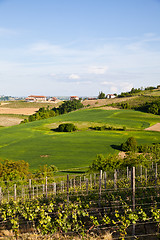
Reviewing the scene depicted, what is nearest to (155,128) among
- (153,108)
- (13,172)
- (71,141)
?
(153,108)

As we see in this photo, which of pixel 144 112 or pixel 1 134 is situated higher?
pixel 144 112

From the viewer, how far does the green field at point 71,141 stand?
4807cm

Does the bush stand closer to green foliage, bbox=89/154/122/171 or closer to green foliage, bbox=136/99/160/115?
green foliage, bbox=136/99/160/115

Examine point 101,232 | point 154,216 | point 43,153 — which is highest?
point 154,216

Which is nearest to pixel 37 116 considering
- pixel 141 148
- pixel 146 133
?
pixel 146 133

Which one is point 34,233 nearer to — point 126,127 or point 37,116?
point 126,127

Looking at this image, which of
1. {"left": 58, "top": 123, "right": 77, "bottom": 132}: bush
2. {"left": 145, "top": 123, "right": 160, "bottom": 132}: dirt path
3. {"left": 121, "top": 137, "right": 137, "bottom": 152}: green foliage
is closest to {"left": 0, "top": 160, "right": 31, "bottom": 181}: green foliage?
{"left": 121, "top": 137, "right": 137, "bottom": 152}: green foliage

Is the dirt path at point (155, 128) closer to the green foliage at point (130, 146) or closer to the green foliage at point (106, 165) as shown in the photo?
the green foliage at point (130, 146)

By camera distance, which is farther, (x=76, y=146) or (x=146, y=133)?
(x=146, y=133)

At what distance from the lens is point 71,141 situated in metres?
60.3

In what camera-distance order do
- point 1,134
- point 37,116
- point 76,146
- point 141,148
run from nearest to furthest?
point 141,148
point 76,146
point 1,134
point 37,116

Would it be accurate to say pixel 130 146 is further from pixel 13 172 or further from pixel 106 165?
pixel 13 172

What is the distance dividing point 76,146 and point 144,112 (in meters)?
46.8

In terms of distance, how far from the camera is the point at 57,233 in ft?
32.2
